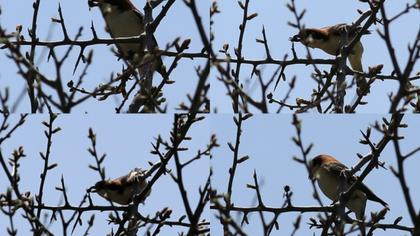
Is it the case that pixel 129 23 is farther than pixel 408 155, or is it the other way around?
pixel 129 23

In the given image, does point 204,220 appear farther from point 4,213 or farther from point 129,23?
point 129,23

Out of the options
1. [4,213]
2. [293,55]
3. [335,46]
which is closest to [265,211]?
[293,55]

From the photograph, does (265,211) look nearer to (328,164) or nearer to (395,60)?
(395,60)

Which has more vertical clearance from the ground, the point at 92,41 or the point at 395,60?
the point at 92,41

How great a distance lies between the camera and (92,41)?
4.15m

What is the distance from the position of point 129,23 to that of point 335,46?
6.02 ft

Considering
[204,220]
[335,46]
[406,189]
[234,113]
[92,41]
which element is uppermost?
[335,46]

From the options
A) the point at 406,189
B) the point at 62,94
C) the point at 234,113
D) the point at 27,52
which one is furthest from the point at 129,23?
the point at 406,189

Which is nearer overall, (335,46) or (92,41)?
(92,41)

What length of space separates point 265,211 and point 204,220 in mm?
427

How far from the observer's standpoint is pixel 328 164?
614 centimetres

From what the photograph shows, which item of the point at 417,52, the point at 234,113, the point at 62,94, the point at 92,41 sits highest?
the point at 92,41

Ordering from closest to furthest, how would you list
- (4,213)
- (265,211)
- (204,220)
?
(4,213), (265,211), (204,220)

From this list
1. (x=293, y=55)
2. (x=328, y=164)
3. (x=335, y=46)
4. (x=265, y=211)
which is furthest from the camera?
(x=335, y=46)
